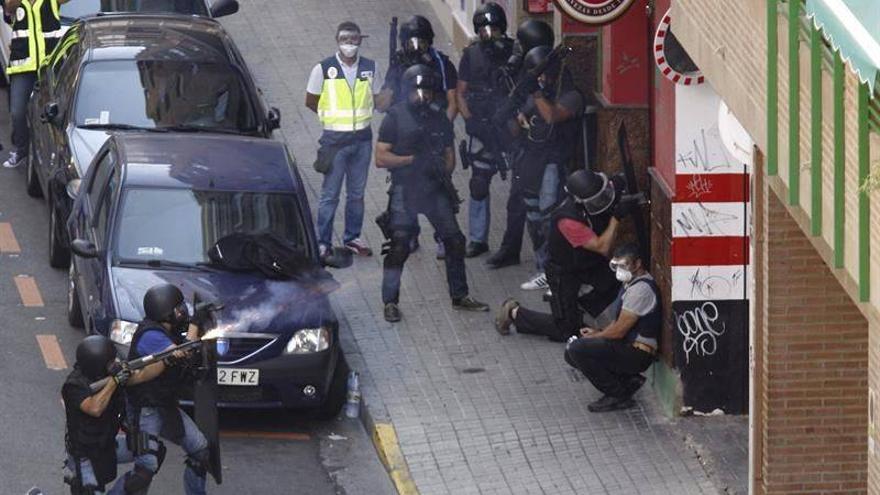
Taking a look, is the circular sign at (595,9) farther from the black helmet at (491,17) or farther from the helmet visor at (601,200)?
the black helmet at (491,17)

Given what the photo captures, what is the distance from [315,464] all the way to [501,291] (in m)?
3.44

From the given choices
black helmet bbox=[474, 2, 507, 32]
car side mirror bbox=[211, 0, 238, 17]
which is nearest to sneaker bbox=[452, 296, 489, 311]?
black helmet bbox=[474, 2, 507, 32]

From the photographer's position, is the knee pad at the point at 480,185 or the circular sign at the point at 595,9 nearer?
the circular sign at the point at 595,9

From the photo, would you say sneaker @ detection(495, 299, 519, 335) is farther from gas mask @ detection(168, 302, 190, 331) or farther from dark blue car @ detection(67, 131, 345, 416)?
gas mask @ detection(168, 302, 190, 331)

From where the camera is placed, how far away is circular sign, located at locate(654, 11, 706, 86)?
14.2 m

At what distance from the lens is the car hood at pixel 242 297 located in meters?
14.4

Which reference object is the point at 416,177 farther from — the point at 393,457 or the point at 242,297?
the point at 393,457

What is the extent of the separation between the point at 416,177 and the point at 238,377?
277 centimetres

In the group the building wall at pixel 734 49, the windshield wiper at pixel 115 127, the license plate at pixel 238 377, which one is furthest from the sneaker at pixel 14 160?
the building wall at pixel 734 49

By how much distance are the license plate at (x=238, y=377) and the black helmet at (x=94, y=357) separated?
2157mm

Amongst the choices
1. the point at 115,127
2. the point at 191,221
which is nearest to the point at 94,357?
the point at 191,221

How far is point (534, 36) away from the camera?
57.1 ft

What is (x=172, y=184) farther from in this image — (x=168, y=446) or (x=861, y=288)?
(x=861, y=288)

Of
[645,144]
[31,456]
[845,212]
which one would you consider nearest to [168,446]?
[31,456]
